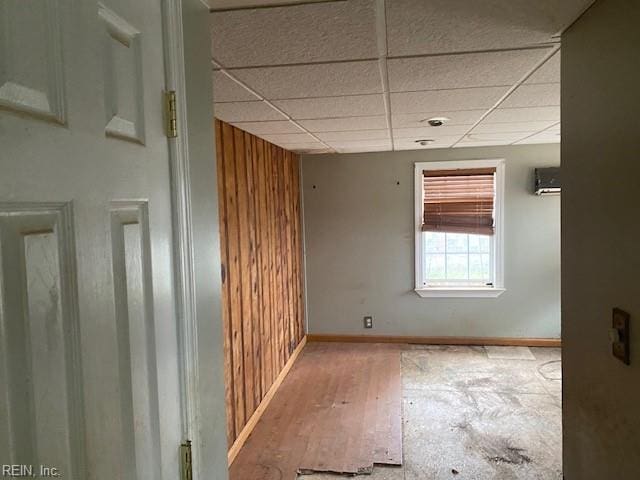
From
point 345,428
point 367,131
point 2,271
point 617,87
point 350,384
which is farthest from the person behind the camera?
point 350,384

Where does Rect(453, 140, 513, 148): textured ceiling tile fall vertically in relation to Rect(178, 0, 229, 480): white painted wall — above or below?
above

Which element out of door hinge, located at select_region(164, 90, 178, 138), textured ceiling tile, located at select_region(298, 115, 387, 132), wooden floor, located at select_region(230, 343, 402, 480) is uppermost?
textured ceiling tile, located at select_region(298, 115, 387, 132)

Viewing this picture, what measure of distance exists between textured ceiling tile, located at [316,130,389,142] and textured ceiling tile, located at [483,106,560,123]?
0.81 m

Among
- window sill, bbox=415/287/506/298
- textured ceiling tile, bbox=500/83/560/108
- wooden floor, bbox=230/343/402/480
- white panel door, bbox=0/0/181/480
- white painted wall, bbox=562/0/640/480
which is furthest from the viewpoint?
window sill, bbox=415/287/506/298

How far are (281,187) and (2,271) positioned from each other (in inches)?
151

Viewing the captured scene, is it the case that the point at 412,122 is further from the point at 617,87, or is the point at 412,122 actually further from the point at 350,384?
the point at 350,384

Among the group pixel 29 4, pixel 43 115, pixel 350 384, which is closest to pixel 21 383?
→ pixel 43 115

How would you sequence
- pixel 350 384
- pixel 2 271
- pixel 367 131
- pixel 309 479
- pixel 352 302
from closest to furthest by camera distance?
1. pixel 2 271
2. pixel 309 479
3. pixel 367 131
4. pixel 350 384
5. pixel 352 302

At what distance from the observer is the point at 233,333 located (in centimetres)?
295

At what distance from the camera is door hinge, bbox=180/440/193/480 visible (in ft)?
3.30

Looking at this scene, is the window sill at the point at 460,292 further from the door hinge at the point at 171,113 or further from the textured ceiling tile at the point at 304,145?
the door hinge at the point at 171,113

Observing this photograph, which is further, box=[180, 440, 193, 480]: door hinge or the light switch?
the light switch

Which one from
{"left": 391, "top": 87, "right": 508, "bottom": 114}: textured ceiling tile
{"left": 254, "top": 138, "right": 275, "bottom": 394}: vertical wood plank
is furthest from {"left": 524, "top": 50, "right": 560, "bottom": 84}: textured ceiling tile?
{"left": 254, "top": 138, "right": 275, "bottom": 394}: vertical wood plank

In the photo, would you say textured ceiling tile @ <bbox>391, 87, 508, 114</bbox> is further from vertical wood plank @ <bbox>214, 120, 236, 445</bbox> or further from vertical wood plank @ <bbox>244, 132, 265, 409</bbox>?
vertical wood plank @ <bbox>244, 132, 265, 409</bbox>
